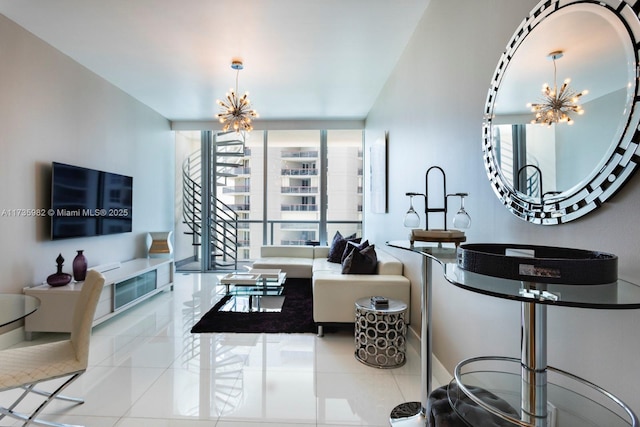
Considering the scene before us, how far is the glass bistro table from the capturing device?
0.75 metres

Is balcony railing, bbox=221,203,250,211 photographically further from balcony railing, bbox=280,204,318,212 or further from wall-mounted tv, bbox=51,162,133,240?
wall-mounted tv, bbox=51,162,133,240

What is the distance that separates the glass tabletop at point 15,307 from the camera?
158 centimetres

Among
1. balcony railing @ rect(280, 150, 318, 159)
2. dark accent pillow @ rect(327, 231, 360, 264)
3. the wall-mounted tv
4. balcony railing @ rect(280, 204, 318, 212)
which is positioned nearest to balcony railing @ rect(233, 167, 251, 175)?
balcony railing @ rect(280, 150, 318, 159)

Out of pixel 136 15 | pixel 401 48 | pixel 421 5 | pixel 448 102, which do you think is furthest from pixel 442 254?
pixel 136 15

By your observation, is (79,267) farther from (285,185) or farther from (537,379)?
(537,379)

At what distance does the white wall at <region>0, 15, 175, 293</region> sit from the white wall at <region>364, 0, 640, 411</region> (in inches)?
145

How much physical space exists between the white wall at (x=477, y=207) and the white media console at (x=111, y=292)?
3.21 m

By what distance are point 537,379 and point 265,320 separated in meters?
2.89

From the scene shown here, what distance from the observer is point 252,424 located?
1809mm

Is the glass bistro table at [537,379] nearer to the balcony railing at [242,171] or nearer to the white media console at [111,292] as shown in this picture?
the white media console at [111,292]

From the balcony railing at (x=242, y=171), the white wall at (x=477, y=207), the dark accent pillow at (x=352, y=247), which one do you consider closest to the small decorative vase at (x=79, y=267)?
the dark accent pillow at (x=352, y=247)

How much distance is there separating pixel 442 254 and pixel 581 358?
0.61 m

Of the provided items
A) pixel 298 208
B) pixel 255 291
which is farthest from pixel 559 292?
pixel 298 208

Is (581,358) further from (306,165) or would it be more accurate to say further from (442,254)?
(306,165)
